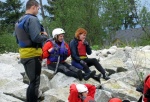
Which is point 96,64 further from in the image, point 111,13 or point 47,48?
point 111,13

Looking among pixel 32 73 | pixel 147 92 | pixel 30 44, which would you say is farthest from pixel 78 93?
pixel 147 92

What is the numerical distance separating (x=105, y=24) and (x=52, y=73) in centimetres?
1911

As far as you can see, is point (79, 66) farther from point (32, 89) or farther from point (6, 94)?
point (32, 89)

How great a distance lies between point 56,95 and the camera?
7262 mm

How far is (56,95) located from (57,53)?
1.59 meters

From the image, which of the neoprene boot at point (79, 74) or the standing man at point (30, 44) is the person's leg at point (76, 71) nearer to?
the neoprene boot at point (79, 74)

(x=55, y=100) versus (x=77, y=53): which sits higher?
(x=77, y=53)

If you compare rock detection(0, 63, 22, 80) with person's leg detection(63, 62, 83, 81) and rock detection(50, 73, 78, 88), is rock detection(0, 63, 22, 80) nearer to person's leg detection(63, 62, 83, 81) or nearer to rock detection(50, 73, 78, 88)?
rock detection(50, 73, 78, 88)

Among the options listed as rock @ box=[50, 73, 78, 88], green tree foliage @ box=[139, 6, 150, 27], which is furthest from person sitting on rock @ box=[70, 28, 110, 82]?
green tree foliage @ box=[139, 6, 150, 27]

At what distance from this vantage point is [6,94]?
7.49 metres

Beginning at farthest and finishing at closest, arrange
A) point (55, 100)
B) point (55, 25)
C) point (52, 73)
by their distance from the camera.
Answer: point (55, 25) < point (52, 73) < point (55, 100)

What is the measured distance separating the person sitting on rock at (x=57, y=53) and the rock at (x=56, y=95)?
972mm

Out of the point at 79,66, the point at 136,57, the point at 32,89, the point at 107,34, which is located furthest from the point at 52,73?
the point at 107,34

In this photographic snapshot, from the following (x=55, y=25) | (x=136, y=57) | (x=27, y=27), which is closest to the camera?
(x=27, y=27)
